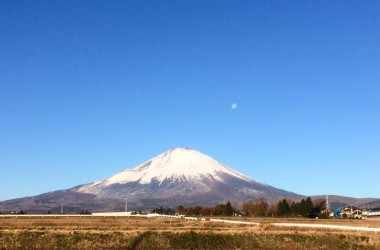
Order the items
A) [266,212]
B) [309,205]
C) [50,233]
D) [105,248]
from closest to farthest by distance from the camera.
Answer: [105,248]
[50,233]
[309,205]
[266,212]

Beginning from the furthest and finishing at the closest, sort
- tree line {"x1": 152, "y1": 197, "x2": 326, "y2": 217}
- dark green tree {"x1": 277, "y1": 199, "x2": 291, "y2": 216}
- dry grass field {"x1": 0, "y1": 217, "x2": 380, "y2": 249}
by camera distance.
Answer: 1. tree line {"x1": 152, "y1": 197, "x2": 326, "y2": 217}
2. dark green tree {"x1": 277, "y1": 199, "x2": 291, "y2": 216}
3. dry grass field {"x1": 0, "y1": 217, "x2": 380, "y2": 249}

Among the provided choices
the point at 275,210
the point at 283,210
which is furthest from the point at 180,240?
the point at 275,210

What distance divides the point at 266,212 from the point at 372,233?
372 ft

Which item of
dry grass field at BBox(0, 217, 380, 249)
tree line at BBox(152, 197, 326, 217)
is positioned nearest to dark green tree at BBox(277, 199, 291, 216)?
tree line at BBox(152, 197, 326, 217)

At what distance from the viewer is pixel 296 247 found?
58.6 meters

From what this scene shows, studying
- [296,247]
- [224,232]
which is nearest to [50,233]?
[224,232]

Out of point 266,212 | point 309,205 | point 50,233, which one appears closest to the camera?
point 50,233

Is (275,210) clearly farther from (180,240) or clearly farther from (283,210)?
(180,240)

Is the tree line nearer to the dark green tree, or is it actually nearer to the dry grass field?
the dark green tree

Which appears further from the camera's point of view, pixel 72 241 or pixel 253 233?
pixel 253 233

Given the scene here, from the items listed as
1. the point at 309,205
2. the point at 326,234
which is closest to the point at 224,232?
the point at 326,234

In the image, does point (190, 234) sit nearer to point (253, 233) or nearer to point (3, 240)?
point (253, 233)

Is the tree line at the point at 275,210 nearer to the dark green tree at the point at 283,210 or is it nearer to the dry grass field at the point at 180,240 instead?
the dark green tree at the point at 283,210

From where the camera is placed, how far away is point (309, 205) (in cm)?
16275
